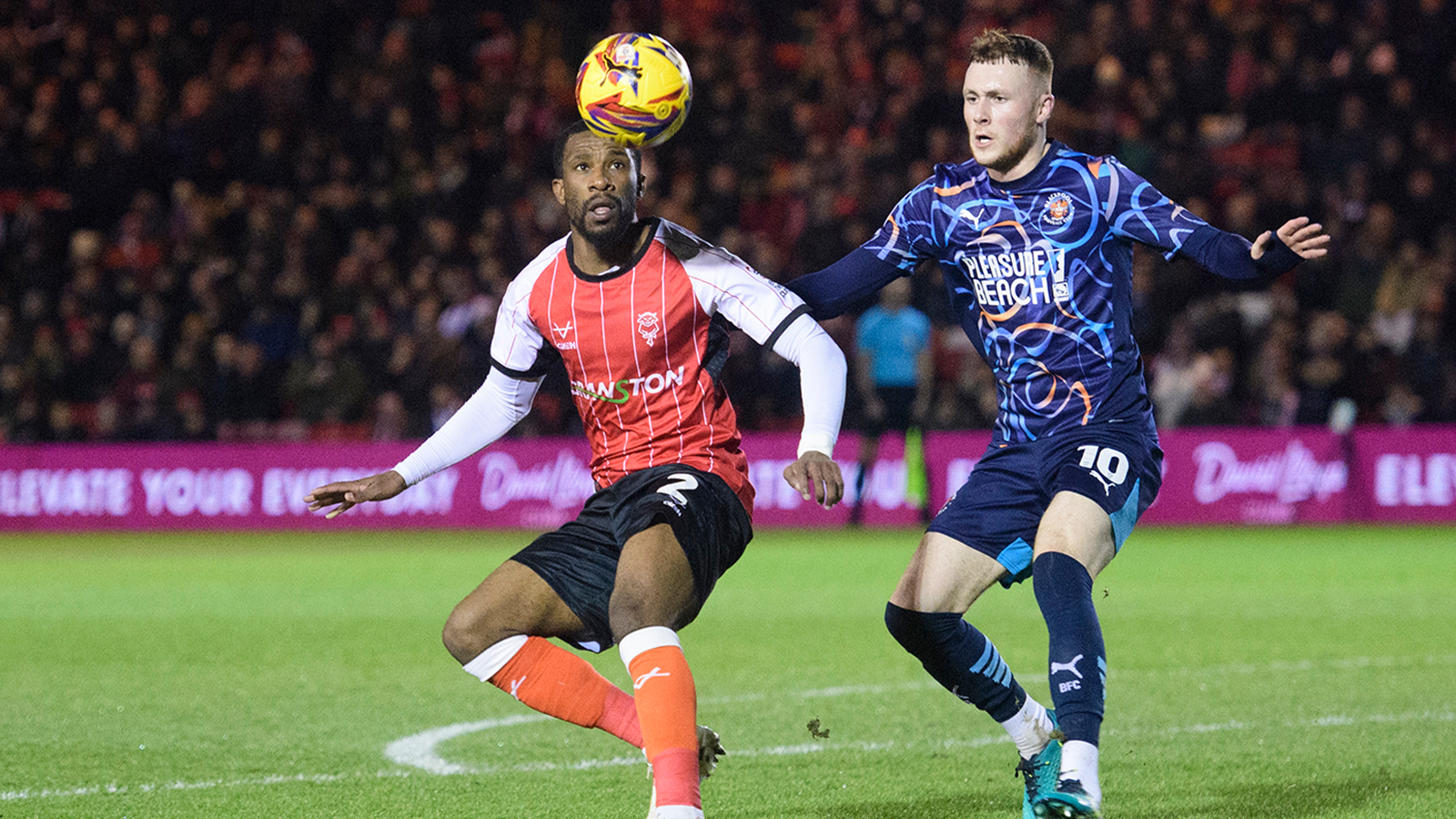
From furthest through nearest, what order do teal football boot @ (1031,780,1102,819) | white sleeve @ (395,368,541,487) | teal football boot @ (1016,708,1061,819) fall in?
white sleeve @ (395,368,541,487)
teal football boot @ (1016,708,1061,819)
teal football boot @ (1031,780,1102,819)

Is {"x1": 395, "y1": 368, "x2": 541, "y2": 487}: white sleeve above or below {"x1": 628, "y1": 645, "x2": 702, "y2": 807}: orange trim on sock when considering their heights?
above

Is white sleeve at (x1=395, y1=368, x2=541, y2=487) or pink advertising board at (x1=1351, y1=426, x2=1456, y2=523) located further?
pink advertising board at (x1=1351, y1=426, x2=1456, y2=523)

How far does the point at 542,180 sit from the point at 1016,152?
13.8 meters

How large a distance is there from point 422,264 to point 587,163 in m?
12.9

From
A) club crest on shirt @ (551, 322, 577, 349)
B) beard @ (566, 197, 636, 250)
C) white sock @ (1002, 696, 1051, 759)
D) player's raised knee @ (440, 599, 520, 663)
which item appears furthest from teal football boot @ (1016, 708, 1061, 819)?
beard @ (566, 197, 636, 250)

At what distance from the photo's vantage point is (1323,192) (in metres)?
16.4

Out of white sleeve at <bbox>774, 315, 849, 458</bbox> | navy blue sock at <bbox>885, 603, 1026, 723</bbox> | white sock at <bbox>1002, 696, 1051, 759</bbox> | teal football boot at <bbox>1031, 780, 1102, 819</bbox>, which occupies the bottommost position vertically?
white sock at <bbox>1002, 696, 1051, 759</bbox>

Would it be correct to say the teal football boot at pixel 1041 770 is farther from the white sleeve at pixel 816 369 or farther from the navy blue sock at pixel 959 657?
the white sleeve at pixel 816 369

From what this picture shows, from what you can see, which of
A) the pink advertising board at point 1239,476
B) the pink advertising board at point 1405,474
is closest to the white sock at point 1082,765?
the pink advertising board at point 1239,476

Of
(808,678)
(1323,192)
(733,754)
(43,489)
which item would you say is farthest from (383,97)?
(733,754)

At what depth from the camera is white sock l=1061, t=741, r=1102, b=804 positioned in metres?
4.10

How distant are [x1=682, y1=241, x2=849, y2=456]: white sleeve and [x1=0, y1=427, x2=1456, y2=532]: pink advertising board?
10.4 meters

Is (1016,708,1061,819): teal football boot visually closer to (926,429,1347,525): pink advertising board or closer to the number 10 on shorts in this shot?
the number 10 on shorts

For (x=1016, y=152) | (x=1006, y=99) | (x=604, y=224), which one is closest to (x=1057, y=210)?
(x=1016, y=152)
